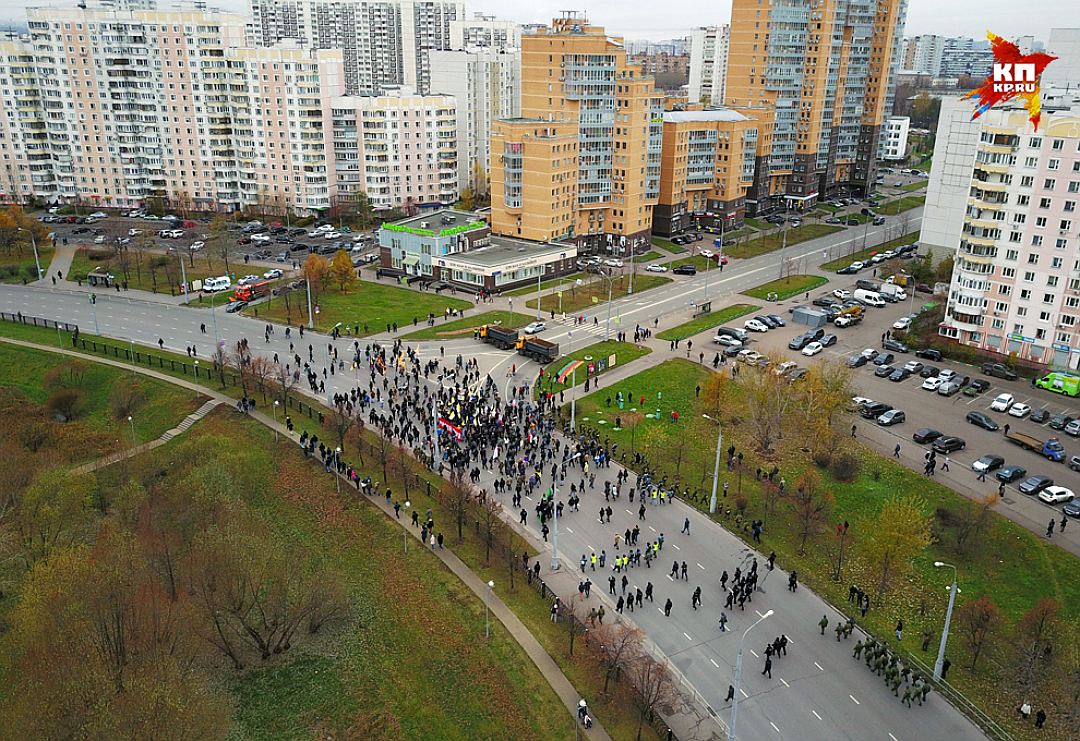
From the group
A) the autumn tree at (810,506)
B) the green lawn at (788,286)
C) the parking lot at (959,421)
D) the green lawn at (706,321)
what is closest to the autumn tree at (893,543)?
the autumn tree at (810,506)

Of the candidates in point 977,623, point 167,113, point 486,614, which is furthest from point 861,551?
point 167,113

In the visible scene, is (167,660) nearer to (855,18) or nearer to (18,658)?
(18,658)

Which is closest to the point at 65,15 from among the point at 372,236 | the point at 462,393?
the point at 372,236

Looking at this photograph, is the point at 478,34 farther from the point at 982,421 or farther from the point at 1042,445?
the point at 1042,445

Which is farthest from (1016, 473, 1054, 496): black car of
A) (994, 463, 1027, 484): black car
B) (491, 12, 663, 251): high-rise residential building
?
(491, 12, 663, 251): high-rise residential building

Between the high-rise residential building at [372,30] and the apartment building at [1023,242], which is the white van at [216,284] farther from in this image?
the high-rise residential building at [372,30]

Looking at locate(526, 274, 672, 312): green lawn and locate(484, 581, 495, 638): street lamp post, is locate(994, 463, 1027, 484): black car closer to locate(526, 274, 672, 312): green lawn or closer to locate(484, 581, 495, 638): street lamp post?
locate(484, 581, 495, 638): street lamp post
